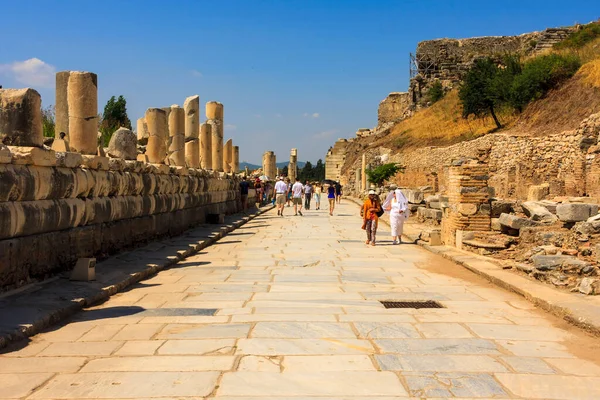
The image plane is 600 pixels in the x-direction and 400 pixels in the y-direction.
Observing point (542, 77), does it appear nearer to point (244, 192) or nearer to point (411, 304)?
point (244, 192)

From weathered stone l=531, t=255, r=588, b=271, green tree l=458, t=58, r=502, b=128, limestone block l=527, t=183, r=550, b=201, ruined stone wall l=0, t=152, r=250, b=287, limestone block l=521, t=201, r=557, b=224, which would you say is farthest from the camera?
green tree l=458, t=58, r=502, b=128

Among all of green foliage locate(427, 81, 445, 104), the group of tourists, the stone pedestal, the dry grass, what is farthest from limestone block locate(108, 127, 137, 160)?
green foliage locate(427, 81, 445, 104)

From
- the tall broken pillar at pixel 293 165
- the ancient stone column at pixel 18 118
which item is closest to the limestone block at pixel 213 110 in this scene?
the ancient stone column at pixel 18 118

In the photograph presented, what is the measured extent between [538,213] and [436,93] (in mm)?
47548

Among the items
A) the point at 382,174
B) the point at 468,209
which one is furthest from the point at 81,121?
the point at 382,174

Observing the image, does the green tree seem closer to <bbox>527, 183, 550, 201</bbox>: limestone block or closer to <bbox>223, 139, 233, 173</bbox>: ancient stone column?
<bbox>223, 139, 233, 173</bbox>: ancient stone column

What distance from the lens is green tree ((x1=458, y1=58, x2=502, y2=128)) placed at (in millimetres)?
37031

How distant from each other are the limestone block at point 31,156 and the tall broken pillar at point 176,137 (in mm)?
9540

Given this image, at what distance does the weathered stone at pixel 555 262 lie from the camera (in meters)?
8.24

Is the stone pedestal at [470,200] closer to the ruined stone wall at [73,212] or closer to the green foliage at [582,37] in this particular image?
the ruined stone wall at [73,212]

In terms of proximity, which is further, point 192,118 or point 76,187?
point 192,118

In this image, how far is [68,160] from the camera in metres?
8.27

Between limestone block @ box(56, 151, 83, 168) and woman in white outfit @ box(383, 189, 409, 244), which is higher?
limestone block @ box(56, 151, 83, 168)

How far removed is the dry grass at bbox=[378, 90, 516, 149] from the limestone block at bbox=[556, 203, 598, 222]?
81.6 feet
